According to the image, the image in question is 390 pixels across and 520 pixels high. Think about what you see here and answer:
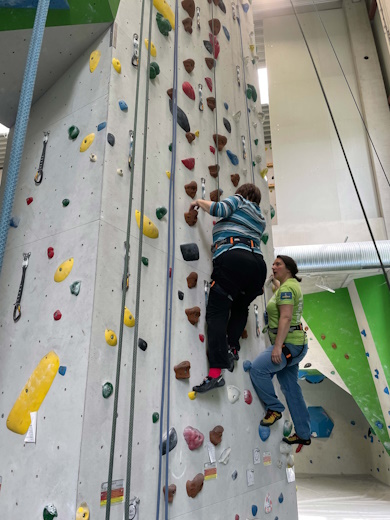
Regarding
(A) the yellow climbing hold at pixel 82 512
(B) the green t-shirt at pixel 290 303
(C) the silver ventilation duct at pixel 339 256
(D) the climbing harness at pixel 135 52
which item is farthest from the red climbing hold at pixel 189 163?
Answer: (C) the silver ventilation duct at pixel 339 256

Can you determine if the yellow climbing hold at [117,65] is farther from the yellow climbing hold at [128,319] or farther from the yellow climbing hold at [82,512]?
the yellow climbing hold at [82,512]

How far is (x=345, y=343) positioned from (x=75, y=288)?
4924 mm

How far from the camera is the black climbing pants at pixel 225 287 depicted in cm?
204

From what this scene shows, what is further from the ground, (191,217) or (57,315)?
(191,217)

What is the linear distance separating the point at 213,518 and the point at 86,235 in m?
1.32

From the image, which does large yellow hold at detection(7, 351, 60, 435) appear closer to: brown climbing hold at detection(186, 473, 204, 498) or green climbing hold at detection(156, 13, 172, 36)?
brown climbing hold at detection(186, 473, 204, 498)

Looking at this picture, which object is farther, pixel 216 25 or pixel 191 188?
pixel 216 25

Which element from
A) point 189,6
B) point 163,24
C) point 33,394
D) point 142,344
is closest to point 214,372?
point 142,344

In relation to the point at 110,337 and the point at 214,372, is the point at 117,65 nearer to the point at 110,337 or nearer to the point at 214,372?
the point at 110,337

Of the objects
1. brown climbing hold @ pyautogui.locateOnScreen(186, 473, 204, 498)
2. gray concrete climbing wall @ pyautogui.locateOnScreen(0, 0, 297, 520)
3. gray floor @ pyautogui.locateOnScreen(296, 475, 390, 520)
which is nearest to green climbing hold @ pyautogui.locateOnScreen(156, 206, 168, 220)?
gray concrete climbing wall @ pyautogui.locateOnScreen(0, 0, 297, 520)

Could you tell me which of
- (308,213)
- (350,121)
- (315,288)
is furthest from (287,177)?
(315,288)

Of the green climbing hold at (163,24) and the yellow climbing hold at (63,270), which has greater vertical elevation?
the green climbing hold at (163,24)

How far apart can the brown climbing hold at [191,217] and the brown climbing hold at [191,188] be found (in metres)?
0.11

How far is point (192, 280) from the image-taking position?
207cm
